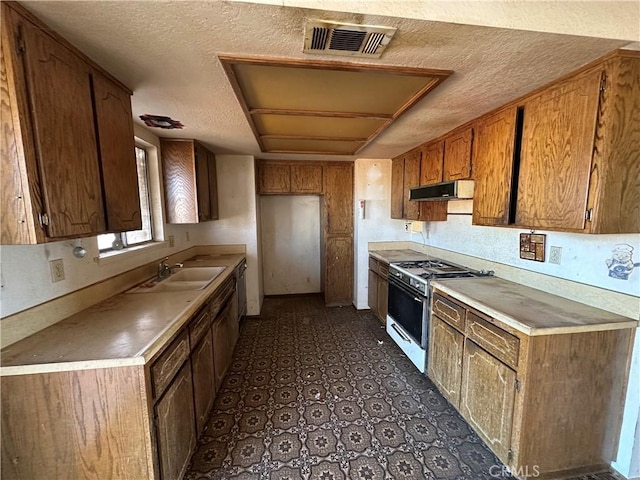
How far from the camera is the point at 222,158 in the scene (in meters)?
3.67

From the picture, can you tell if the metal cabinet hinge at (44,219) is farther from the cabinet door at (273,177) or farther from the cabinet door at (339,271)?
the cabinet door at (339,271)

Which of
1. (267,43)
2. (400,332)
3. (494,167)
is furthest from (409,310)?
(267,43)

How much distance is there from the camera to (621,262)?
156 centimetres

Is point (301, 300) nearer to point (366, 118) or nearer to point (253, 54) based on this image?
point (366, 118)

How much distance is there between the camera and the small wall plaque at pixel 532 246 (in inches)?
79.5

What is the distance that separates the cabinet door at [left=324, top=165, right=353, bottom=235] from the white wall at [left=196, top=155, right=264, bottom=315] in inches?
44.8

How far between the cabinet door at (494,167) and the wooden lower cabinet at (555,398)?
2.88 ft

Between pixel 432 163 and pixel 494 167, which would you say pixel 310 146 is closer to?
pixel 432 163

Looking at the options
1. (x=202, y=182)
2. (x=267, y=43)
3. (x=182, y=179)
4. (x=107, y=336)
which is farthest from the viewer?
(x=202, y=182)

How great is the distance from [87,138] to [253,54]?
36.5 inches

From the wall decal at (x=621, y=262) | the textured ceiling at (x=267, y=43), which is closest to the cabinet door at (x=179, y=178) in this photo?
the textured ceiling at (x=267, y=43)

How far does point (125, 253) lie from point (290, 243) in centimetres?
301

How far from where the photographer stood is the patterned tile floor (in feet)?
5.38

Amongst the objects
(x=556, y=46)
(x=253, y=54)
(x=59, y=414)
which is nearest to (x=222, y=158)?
(x=253, y=54)
